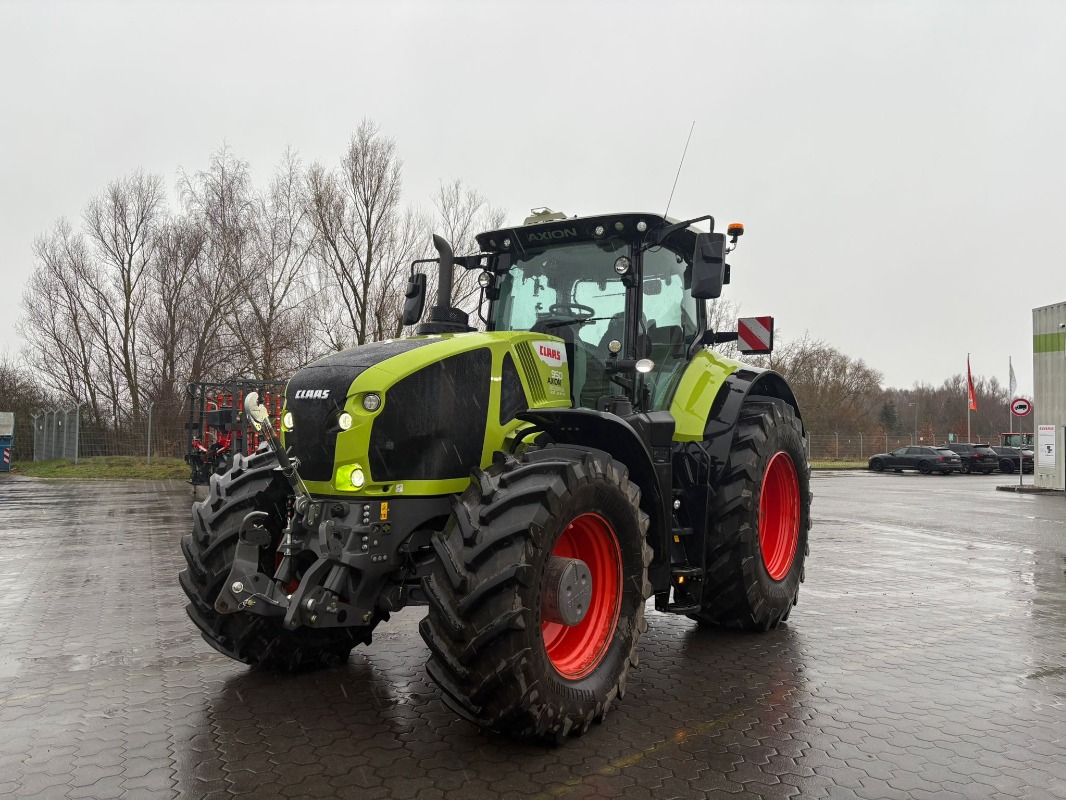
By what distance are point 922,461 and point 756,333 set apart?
33.0 m

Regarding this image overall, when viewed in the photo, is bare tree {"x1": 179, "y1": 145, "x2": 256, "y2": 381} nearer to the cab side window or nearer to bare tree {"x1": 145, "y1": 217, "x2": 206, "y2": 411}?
bare tree {"x1": 145, "y1": 217, "x2": 206, "y2": 411}

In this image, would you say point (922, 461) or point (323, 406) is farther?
point (922, 461)

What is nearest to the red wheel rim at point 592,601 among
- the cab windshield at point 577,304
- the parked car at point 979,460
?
the cab windshield at point 577,304

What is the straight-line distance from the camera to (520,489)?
3848 mm

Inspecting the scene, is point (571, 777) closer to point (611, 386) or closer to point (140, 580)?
point (611, 386)

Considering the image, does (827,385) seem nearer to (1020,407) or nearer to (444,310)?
(1020,407)

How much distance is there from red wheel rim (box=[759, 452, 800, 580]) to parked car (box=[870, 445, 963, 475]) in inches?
1256

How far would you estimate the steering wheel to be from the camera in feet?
18.4

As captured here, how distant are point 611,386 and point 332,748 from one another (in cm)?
270

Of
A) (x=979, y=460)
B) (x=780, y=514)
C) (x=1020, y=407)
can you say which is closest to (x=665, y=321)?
(x=780, y=514)

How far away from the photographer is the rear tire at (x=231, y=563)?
4629 mm

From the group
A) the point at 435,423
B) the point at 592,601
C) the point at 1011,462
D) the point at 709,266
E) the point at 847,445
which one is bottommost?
the point at 1011,462

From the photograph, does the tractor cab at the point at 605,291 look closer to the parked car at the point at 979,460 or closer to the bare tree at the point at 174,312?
A: the bare tree at the point at 174,312

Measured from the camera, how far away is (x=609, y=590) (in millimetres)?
4543
